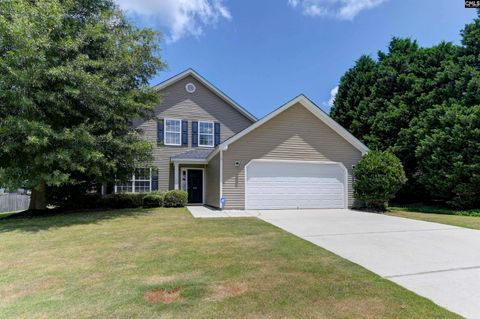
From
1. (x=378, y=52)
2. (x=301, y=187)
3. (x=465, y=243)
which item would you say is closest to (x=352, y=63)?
(x=378, y=52)

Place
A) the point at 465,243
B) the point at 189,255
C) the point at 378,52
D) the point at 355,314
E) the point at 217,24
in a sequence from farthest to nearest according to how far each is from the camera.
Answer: the point at 378,52, the point at 217,24, the point at 465,243, the point at 189,255, the point at 355,314

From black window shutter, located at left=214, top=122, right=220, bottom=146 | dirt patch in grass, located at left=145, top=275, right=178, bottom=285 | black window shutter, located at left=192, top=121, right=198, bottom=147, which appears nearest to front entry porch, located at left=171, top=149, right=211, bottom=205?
black window shutter, located at left=192, top=121, right=198, bottom=147

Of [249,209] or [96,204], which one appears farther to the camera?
[96,204]

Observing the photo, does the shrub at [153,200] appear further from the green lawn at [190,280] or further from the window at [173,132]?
the green lawn at [190,280]

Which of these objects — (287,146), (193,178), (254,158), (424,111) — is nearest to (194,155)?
(193,178)

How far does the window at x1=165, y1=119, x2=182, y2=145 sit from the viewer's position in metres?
17.5

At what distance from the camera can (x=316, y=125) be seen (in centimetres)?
1508

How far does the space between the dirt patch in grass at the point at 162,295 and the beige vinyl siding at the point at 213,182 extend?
32.4 feet

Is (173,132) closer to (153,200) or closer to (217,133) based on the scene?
(217,133)

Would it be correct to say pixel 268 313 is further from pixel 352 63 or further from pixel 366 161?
pixel 352 63

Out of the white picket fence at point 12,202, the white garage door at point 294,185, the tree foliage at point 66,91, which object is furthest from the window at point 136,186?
the white picket fence at point 12,202

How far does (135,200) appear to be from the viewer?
1526 centimetres

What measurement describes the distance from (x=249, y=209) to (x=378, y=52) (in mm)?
18317

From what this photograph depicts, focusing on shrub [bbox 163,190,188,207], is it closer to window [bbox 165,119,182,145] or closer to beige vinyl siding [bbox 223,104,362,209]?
beige vinyl siding [bbox 223,104,362,209]
